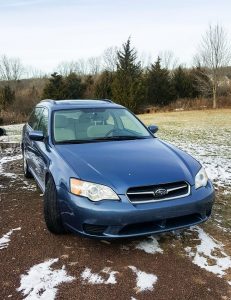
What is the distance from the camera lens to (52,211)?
407 centimetres

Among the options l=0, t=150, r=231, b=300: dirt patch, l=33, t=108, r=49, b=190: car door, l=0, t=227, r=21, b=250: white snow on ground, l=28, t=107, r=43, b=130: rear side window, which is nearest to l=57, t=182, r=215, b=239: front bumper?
l=0, t=150, r=231, b=300: dirt patch

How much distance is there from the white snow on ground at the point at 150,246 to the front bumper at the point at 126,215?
1.30ft

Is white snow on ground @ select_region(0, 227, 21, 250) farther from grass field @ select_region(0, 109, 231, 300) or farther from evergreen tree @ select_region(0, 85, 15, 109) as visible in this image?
evergreen tree @ select_region(0, 85, 15, 109)

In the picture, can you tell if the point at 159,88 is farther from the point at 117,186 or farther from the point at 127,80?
the point at 117,186

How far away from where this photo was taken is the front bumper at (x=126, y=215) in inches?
138

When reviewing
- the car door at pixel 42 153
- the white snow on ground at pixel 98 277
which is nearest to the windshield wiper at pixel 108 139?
the car door at pixel 42 153

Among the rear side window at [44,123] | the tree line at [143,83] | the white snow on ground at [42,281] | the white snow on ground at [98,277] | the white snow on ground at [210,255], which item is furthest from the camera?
the tree line at [143,83]

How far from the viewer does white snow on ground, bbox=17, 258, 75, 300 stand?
3.14 meters

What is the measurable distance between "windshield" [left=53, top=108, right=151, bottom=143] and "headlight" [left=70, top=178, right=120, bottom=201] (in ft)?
3.94

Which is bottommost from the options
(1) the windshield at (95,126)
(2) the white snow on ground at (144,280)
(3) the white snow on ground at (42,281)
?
(2) the white snow on ground at (144,280)

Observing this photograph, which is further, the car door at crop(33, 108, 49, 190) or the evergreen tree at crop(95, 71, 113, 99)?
the evergreen tree at crop(95, 71, 113, 99)

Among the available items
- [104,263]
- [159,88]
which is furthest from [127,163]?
[159,88]

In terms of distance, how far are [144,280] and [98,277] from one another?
43cm

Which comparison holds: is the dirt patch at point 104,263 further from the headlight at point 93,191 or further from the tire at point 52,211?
the headlight at point 93,191
